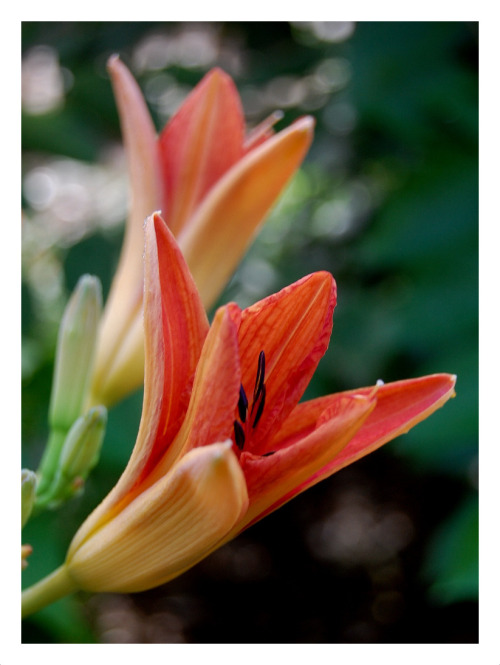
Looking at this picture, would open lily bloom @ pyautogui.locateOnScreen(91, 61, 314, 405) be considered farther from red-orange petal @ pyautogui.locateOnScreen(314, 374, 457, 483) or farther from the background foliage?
the background foliage

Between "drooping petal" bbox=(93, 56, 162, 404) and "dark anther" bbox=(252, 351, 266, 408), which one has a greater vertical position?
"drooping petal" bbox=(93, 56, 162, 404)

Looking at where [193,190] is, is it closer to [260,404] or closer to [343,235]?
[260,404]

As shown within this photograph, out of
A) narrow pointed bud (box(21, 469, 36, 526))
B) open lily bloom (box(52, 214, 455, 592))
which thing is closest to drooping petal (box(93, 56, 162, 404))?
narrow pointed bud (box(21, 469, 36, 526))

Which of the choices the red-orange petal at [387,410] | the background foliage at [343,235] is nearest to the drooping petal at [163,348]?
the red-orange petal at [387,410]

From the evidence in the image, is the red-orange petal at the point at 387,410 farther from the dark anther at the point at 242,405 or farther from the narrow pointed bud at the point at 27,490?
the narrow pointed bud at the point at 27,490

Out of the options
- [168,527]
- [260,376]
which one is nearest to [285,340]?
[260,376]

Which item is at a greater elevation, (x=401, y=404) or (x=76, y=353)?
(x=76, y=353)
